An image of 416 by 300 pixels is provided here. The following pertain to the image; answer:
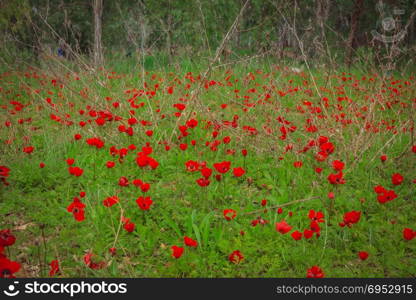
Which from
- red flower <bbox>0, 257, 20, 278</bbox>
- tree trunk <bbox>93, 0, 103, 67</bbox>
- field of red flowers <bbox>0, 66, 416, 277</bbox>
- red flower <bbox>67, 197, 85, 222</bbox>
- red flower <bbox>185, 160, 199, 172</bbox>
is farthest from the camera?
tree trunk <bbox>93, 0, 103, 67</bbox>

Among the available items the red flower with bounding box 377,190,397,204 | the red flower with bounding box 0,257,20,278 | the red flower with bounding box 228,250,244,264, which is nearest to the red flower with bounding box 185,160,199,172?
the red flower with bounding box 228,250,244,264

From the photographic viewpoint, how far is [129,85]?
20.2 ft

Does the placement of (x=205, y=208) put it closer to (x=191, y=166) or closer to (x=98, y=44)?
(x=191, y=166)

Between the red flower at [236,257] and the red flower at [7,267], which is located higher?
the red flower at [7,267]

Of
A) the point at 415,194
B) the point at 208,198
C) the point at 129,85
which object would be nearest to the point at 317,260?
the point at 208,198

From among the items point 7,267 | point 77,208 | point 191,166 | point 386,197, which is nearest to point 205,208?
point 191,166

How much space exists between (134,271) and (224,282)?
1.92 feet

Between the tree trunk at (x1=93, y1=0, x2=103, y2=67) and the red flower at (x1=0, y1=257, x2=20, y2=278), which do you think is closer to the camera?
the red flower at (x1=0, y1=257, x2=20, y2=278)

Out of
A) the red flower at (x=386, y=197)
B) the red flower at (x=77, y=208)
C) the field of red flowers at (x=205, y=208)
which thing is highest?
the red flower at (x=386, y=197)

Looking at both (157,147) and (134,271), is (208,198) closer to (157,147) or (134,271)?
(134,271)

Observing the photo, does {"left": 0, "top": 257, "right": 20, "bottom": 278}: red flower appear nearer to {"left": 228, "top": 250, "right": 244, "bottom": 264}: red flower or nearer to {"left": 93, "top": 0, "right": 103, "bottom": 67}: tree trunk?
{"left": 228, "top": 250, "right": 244, "bottom": 264}: red flower

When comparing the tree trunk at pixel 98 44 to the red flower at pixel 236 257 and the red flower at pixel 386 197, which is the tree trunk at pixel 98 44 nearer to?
the red flower at pixel 236 257

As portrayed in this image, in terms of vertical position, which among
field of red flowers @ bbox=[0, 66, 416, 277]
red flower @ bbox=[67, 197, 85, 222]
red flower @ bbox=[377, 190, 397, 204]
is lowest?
field of red flowers @ bbox=[0, 66, 416, 277]

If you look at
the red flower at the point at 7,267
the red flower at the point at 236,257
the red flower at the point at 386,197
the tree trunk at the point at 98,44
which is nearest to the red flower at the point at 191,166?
the red flower at the point at 236,257
